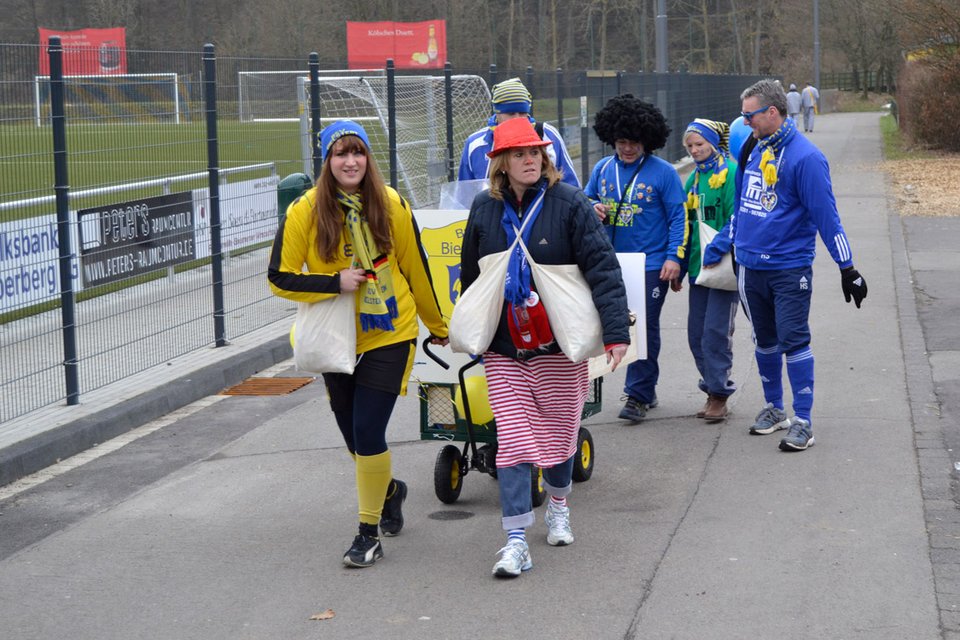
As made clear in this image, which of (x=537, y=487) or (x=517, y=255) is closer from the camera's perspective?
(x=517, y=255)

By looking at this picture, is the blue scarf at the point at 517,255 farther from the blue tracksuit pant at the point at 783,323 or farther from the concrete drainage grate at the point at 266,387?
the concrete drainage grate at the point at 266,387

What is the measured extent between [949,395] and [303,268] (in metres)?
4.75

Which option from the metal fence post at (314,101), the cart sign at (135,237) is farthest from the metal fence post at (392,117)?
the cart sign at (135,237)

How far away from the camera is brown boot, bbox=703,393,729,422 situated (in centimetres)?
780

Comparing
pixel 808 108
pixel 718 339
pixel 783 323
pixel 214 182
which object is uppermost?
pixel 808 108

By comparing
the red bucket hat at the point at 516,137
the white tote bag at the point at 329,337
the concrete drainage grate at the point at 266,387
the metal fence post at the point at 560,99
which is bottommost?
the concrete drainage grate at the point at 266,387

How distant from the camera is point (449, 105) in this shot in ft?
47.6

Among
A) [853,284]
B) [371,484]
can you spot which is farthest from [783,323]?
→ [371,484]

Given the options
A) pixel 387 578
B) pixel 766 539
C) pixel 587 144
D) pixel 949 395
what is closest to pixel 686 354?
pixel 949 395

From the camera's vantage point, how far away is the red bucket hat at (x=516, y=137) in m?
5.18

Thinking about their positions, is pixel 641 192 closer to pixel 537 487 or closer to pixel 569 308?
pixel 537 487

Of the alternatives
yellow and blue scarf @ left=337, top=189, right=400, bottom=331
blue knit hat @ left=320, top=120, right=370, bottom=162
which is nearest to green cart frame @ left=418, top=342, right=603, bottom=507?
yellow and blue scarf @ left=337, top=189, right=400, bottom=331

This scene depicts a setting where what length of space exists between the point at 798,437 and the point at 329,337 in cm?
300

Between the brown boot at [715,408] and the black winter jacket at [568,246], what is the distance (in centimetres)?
268
